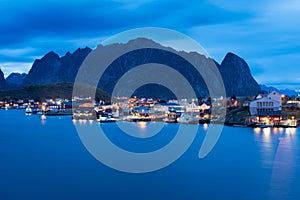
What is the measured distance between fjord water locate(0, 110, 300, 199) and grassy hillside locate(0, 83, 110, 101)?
101 meters

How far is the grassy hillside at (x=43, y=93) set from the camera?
131125 mm

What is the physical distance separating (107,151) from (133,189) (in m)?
11.0

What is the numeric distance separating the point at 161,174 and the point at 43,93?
11997cm

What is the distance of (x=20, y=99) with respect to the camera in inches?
5143

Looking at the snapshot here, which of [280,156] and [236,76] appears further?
[236,76]

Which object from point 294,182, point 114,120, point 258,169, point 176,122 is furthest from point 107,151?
point 114,120

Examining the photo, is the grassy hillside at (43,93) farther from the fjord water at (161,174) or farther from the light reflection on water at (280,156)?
the fjord water at (161,174)

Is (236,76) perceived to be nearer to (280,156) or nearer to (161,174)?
(280,156)

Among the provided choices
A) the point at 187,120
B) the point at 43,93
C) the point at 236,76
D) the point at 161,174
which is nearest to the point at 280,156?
the point at 161,174

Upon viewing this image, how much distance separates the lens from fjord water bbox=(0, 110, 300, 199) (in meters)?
15.9

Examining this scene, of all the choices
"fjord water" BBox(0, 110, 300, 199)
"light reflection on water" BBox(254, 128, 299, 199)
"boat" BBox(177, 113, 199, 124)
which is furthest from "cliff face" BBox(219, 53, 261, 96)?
"fjord water" BBox(0, 110, 300, 199)

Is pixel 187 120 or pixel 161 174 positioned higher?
pixel 187 120

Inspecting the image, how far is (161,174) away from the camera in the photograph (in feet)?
63.5

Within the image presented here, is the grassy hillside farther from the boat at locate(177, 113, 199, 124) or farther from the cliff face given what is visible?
the boat at locate(177, 113, 199, 124)
